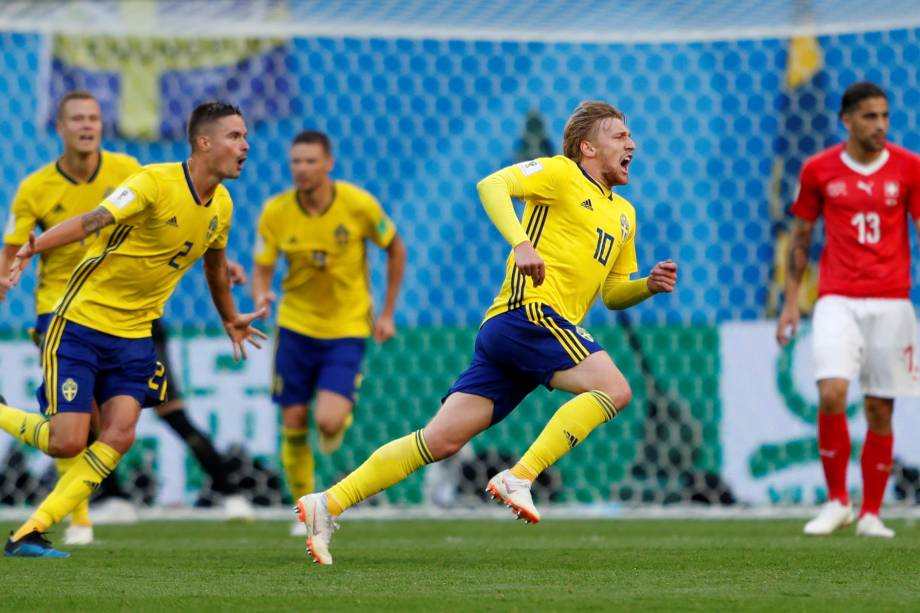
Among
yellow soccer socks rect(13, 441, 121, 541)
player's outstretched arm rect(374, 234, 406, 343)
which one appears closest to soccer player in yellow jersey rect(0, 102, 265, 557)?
yellow soccer socks rect(13, 441, 121, 541)

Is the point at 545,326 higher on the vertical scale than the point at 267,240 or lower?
lower

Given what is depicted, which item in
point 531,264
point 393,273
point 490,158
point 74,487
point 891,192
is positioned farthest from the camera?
point 490,158

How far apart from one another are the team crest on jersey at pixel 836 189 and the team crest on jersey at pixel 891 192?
0.62 ft

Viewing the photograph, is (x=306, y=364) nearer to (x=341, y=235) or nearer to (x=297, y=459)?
(x=297, y=459)

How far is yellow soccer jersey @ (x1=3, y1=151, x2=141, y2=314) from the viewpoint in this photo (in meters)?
6.93

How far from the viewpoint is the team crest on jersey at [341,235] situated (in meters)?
7.86

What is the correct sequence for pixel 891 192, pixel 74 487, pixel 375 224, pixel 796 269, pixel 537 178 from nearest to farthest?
1. pixel 537 178
2. pixel 74 487
3. pixel 891 192
4. pixel 796 269
5. pixel 375 224

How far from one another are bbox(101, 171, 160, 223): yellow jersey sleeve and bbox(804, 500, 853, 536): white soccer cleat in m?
3.43

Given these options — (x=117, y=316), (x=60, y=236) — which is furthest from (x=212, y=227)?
(x=60, y=236)

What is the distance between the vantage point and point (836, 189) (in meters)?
6.98

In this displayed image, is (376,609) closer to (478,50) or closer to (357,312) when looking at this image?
(357,312)

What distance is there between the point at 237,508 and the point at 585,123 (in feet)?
13.2

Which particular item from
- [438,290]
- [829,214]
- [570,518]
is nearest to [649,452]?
[570,518]

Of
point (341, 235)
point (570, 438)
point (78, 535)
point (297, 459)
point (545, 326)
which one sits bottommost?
point (78, 535)
